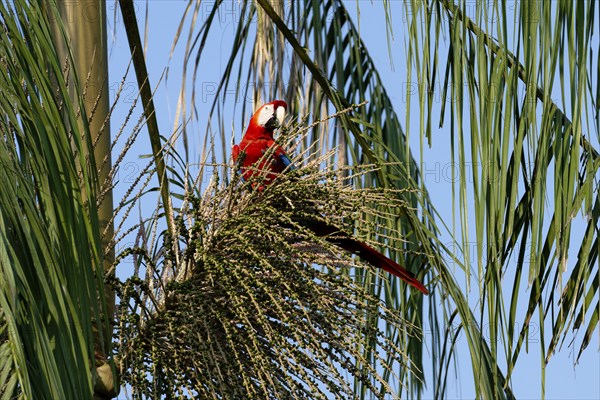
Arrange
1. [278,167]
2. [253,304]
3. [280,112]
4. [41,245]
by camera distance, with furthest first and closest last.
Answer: [280,112] → [278,167] → [253,304] → [41,245]

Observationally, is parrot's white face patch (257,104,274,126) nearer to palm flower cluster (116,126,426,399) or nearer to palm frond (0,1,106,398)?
palm flower cluster (116,126,426,399)

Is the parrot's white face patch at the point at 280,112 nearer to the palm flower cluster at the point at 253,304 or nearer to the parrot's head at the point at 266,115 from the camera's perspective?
the parrot's head at the point at 266,115

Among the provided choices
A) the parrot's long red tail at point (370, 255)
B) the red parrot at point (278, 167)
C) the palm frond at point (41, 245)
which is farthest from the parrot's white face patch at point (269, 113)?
the palm frond at point (41, 245)

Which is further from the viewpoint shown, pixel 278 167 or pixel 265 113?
pixel 265 113

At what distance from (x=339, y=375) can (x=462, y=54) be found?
1.53ft

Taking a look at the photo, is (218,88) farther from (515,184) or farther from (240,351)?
(515,184)

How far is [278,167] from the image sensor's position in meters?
2.01

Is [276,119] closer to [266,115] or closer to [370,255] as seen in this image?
[266,115]

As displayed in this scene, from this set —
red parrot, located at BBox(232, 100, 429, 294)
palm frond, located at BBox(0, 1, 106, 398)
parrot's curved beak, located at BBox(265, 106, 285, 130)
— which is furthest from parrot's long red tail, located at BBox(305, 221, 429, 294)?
palm frond, located at BBox(0, 1, 106, 398)

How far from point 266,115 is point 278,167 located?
513 mm

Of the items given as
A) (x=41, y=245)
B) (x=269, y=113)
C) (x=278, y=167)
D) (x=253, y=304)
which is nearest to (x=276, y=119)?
(x=269, y=113)

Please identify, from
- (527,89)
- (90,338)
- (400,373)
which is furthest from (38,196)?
(400,373)

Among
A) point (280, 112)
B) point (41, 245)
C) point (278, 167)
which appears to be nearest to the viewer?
point (41, 245)

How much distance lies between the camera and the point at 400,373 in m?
2.30
